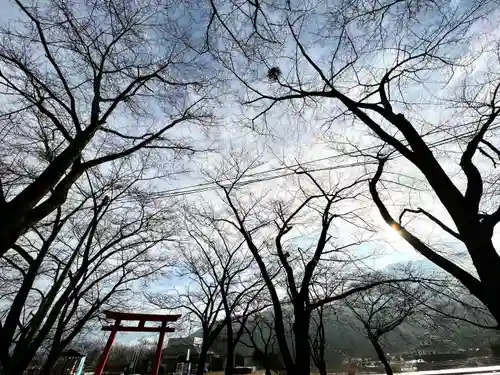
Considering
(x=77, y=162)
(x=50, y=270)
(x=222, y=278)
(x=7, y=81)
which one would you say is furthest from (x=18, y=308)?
(x=222, y=278)

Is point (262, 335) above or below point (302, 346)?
above

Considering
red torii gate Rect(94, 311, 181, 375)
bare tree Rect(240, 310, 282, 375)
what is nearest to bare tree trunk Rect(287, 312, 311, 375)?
red torii gate Rect(94, 311, 181, 375)

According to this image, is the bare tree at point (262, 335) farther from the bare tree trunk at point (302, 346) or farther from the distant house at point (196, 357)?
the distant house at point (196, 357)

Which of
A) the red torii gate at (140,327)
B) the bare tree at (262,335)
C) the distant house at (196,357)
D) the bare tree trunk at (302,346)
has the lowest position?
the bare tree trunk at (302,346)

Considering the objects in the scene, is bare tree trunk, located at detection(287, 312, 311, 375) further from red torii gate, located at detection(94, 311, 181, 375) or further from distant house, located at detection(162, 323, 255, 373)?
distant house, located at detection(162, 323, 255, 373)

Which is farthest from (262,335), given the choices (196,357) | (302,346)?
(196,357)

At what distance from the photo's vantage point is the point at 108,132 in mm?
6723

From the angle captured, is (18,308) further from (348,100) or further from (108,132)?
(348,100)

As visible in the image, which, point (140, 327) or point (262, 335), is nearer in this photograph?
point (140, 327)

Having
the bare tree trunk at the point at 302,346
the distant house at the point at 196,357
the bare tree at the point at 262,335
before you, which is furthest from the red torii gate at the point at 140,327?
the distant house at the point at 196,357

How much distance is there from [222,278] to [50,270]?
8.27 metres

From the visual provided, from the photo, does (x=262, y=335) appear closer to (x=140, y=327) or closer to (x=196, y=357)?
(x=140, y=327)

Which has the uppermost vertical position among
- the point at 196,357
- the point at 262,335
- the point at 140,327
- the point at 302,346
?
the point at 196,357

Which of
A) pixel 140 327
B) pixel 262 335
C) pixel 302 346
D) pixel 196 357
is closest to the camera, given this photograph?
pixel 302 346
